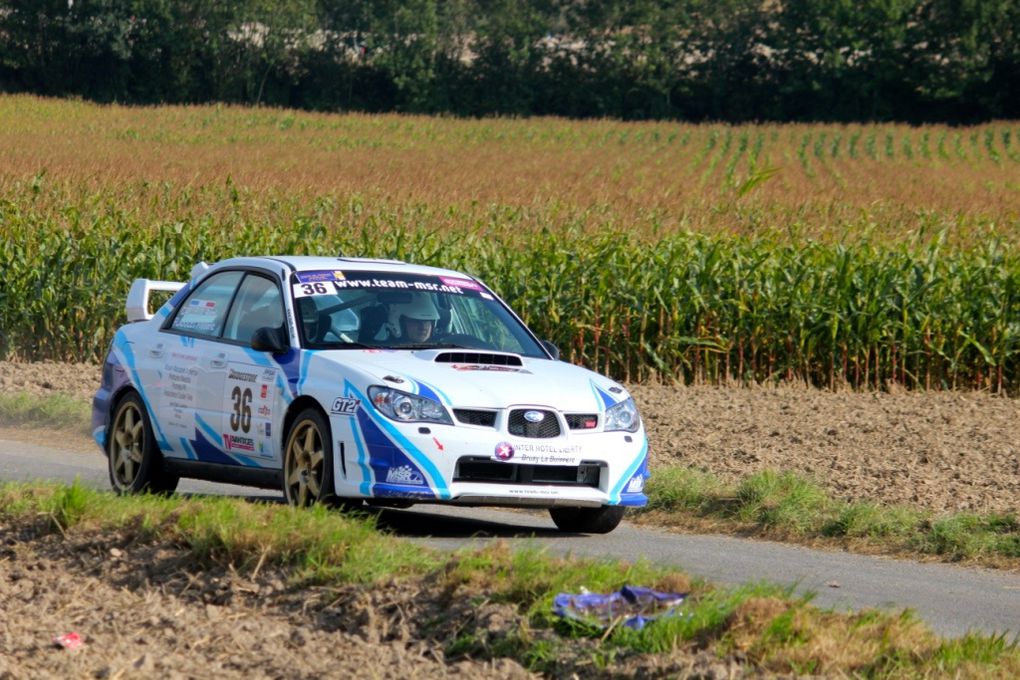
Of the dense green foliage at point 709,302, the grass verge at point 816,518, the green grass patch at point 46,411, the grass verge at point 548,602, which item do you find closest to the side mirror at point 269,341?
the grass verge at point 548,602

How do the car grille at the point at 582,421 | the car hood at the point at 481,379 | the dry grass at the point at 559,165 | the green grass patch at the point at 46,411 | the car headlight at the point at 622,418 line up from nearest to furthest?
1. the car hood at the point at 481,379
2. the car grille at the point at 582,421
3. the car headlight at the point at 622,418
4. the green grass patch at the point at 46,411
5. the dry grass at the point at 559,165

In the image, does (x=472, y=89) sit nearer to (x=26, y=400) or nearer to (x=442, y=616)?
(x=26, y=400)

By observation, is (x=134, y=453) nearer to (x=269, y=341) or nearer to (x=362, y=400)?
(x=269, y=341)

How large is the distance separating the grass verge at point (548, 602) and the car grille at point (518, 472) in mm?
1361

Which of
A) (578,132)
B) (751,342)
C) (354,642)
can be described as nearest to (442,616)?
(354,642)

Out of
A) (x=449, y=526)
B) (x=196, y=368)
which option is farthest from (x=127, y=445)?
(x=449, y=526)

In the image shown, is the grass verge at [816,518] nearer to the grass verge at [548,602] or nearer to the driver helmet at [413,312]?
the driver helmet at [413,312]

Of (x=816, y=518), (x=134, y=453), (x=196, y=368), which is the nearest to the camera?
(x=196, y=368)

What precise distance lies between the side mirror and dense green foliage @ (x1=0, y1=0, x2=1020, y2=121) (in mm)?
79102

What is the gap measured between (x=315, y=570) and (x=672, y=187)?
31.6m

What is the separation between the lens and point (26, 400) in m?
16.8

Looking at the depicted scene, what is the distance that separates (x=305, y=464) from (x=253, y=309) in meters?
1.47

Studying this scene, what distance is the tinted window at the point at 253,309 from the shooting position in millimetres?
10898

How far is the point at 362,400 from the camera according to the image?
969 centimetres
